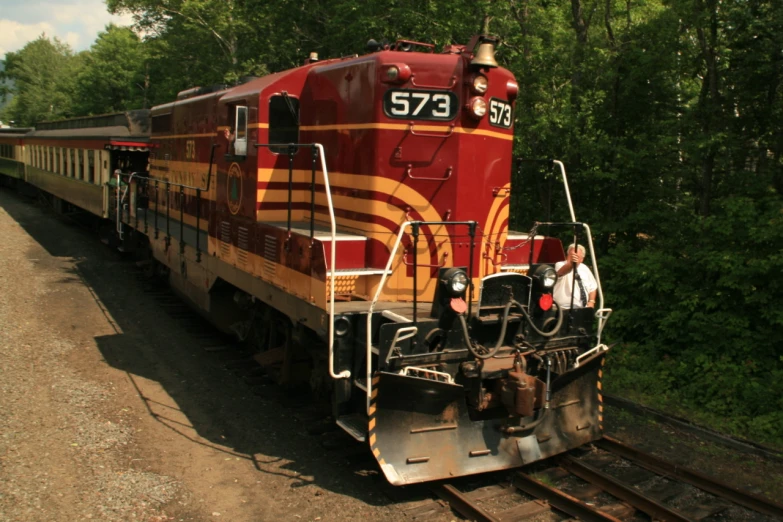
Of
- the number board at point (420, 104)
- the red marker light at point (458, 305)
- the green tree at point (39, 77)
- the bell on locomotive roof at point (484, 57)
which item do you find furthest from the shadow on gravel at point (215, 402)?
the green tree at point (39, 77)

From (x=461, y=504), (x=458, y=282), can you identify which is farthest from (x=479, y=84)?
(x=461, y=504)

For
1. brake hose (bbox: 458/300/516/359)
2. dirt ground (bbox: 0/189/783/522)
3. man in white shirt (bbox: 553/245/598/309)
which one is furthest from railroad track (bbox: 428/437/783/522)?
man in white shirt (bbox: 553/245/598/309)

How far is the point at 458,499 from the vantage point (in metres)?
5.12

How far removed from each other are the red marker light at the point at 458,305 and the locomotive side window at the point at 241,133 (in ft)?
10.6

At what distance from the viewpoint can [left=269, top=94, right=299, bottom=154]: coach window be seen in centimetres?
696

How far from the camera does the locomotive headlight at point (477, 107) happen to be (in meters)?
5.95

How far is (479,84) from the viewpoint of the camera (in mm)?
5957

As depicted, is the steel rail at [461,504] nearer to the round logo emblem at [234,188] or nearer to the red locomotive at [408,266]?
the red locomotive at [408,266]

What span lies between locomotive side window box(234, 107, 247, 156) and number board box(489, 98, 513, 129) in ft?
8.68

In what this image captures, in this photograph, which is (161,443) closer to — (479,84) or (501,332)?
(501,332)

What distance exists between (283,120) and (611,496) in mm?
4715

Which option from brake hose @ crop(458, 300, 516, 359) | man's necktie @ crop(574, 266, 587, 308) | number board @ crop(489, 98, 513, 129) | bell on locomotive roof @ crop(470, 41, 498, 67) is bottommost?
brake hose @ crop(458, 300, 516, 359)

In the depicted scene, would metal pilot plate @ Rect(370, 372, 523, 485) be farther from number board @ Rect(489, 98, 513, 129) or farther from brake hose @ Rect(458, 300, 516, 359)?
number board @ Rect(489, 98, 513, 129)

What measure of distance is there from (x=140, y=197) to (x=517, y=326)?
371 inches
